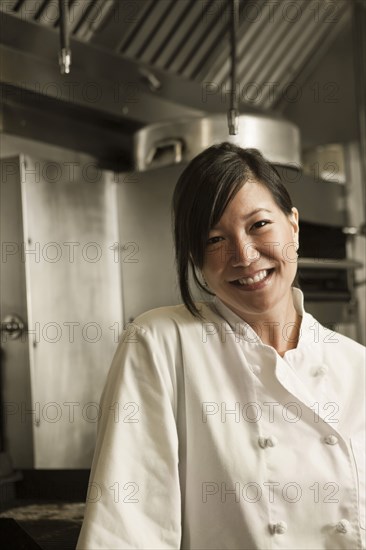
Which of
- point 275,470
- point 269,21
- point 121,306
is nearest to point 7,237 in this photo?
point 121,306

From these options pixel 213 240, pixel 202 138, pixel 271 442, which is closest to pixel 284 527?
pixel 271 442

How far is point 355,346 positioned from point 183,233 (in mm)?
423

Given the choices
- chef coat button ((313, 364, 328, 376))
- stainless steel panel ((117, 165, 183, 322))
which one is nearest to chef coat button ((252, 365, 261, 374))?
chef coat button ((313, 364, 328, 376))

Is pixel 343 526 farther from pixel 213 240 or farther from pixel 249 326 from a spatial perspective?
pixel 213 240

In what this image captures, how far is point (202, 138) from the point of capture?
2.41 m

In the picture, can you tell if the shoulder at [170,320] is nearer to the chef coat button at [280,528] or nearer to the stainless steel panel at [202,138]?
the chef coat button at [280,528]

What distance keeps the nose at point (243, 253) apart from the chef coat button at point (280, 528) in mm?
438

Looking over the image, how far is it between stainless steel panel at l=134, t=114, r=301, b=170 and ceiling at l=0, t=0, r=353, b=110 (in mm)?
415

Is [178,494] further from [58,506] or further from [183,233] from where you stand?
[58,506]

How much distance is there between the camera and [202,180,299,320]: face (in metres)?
1.22

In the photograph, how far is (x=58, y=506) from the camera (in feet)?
5.47

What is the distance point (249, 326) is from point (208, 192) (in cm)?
26

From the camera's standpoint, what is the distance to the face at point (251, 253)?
1.22m

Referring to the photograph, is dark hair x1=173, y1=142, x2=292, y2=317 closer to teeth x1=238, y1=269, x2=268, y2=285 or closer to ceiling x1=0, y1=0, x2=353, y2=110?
teeth x1=238, y1=269, x2=268, y2=285
